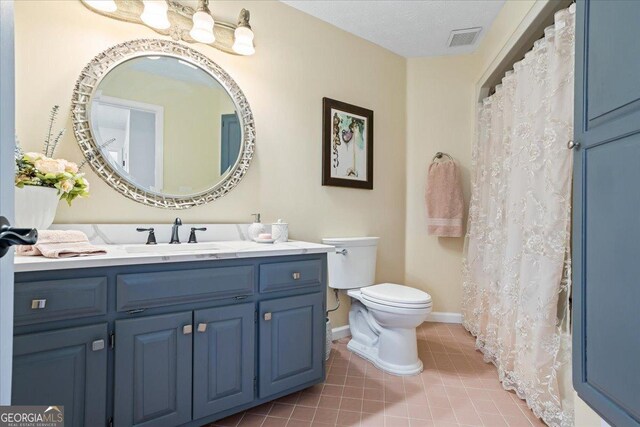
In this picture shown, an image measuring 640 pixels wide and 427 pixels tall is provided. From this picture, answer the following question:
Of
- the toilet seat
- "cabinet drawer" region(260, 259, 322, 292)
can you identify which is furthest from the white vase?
the toilet seat

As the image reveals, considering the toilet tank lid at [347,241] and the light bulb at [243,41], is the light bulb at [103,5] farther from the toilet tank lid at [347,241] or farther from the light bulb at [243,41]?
the toilet tank lid at [347,241]

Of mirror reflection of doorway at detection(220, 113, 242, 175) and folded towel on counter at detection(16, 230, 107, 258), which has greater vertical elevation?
mirror reflection of doorway at detection(220, 113, 242, 175)

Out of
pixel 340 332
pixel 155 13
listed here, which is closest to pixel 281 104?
pixel 155 13

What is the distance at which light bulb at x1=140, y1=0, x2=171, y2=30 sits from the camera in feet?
5.18

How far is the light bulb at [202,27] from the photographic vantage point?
1.68 meters

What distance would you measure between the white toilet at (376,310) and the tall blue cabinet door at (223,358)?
2.93 ft

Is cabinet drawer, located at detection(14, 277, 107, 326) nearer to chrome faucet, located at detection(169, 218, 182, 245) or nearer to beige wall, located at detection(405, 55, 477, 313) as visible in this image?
chrome faucet, located at detection(169, 218, 182, 245)

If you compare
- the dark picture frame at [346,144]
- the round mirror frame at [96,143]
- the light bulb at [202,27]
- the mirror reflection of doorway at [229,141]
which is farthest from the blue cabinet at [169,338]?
the light bulb at [202,27]

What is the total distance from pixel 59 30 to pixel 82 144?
53 cm

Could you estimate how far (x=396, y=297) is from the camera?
1905mm

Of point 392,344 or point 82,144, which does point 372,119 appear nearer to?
point 392,344

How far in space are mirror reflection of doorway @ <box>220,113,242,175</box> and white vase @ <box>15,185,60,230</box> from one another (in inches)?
32.1

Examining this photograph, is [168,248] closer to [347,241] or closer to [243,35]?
[347,241]

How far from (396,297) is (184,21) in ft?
6.70
